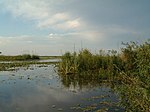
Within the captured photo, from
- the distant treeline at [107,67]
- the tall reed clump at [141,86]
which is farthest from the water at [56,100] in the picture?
the tall reed clump at [141,86]

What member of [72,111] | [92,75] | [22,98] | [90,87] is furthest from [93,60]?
[72,111]

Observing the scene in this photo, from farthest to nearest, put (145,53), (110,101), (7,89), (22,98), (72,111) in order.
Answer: (7,89) < (22,98) < (110,101) < (72,111) < (145,53)

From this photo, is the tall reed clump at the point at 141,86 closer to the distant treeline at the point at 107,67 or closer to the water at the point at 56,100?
the distant treeline at the point at 107,67

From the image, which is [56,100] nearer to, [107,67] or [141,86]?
[141,86]

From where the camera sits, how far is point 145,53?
23.3ft

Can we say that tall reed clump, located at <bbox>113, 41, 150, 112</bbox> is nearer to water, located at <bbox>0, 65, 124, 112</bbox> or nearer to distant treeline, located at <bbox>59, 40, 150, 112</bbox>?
distant treeline, located at <bbox>59, 40, 150, 112</bbox>

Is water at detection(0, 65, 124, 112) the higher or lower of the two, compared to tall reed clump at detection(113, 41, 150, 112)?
lower

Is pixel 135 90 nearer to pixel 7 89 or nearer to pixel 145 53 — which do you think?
pixel 145 53

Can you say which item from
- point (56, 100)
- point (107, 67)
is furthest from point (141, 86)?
point (107, 67)

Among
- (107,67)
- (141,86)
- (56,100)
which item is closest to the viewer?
(141,86)

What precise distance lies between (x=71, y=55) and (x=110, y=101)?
45.1 feet

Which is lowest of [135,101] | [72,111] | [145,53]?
[72,111]

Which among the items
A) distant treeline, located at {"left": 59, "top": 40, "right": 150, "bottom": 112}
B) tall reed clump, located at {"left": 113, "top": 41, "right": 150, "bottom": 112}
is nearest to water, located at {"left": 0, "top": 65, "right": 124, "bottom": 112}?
distant treeline, located at {"left": 59, "top": 40, "right": 150, "bottom": 112}

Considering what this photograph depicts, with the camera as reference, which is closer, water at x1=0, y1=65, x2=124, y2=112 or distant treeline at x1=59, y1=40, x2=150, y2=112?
distant treeline at x1=59, y1=40, x2=150, y2=112
